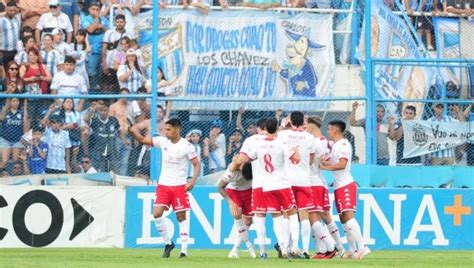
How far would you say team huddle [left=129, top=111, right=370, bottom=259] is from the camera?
19703 millimetres

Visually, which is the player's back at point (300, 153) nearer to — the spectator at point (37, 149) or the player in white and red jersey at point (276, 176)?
the player in white and red jersey at point (276, 176)

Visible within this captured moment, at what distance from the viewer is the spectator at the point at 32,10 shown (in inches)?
938

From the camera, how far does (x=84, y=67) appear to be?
23.6m

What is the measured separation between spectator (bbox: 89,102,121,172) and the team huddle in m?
1.96

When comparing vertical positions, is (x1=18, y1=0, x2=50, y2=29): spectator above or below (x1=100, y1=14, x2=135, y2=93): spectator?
above

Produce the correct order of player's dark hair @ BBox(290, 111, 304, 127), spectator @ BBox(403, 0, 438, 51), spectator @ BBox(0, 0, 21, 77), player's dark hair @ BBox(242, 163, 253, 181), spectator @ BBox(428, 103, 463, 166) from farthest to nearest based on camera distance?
spectator @ BBox(403, 0, 438, 51)
spectator @ BBox(428, 103, 463, 166)
spectator @ BBox(0, 0, 21, 77)
player's dark hair @ BBox(242, 163, 253, 181)
player's dark hair @ BBox(290, 111, 304, 127)

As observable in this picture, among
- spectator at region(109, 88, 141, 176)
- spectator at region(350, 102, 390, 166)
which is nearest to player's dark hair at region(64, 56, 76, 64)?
spectator at region(109, 88, 141, 176)

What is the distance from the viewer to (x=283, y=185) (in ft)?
64.6

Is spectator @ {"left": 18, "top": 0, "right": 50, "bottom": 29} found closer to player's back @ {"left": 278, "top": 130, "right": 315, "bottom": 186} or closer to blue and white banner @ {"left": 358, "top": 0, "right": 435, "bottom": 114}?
blue and white banner @ {"left": 358, "top": 0, "right": 435, "bottom": 114}

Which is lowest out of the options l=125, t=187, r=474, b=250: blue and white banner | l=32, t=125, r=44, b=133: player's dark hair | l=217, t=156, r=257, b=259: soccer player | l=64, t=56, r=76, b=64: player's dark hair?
l=125, t=187, r=474, b=250: blue and white banner

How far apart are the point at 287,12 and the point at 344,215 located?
500 cm

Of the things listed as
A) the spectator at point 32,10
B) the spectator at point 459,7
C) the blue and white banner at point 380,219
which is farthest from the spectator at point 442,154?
the spectator at point 32,10

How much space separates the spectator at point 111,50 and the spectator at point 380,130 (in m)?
4.09

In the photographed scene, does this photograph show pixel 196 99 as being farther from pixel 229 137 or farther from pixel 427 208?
pixel 427 208
